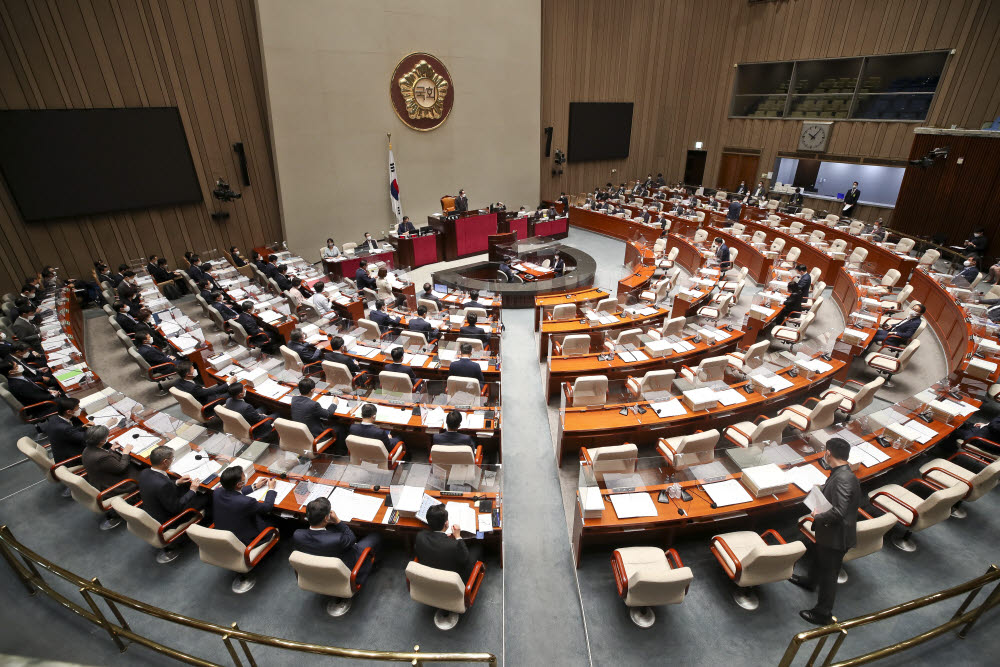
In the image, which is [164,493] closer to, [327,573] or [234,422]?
[234,422]

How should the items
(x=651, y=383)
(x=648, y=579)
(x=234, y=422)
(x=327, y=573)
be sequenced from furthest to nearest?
(x=651, y=383)
(x=234, y=422)
(x=327, y=573)
(x=648, y=579)

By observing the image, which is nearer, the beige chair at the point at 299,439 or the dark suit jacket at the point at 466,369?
the beige chair at the point at 299,439

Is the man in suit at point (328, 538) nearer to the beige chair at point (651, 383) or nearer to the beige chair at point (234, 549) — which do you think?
the beige chair at point (234, 549)

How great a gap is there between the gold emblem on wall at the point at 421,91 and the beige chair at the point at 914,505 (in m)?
16.5

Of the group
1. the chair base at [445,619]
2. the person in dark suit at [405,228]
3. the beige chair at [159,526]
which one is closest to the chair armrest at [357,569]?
the chair base at [445,619]

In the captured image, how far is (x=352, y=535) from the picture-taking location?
14.3 ft

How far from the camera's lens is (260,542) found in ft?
15.3

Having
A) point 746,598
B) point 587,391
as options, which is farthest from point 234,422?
point 746,598

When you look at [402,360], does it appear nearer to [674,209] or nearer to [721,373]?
[721,373]

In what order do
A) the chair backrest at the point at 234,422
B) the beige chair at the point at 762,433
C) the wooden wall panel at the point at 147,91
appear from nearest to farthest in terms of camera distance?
the beige chair at the point at 762,433, the chair backrest at the point at 234,422, the wooden wall panel at the point at 147,91

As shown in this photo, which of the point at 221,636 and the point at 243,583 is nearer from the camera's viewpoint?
the point at 221,636

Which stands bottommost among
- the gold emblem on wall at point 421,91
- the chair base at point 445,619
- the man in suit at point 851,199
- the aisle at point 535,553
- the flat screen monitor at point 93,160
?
the aisle at point 535,553

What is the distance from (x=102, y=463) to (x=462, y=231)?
12.4 meters

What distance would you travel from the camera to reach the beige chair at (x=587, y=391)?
21.9 feet
